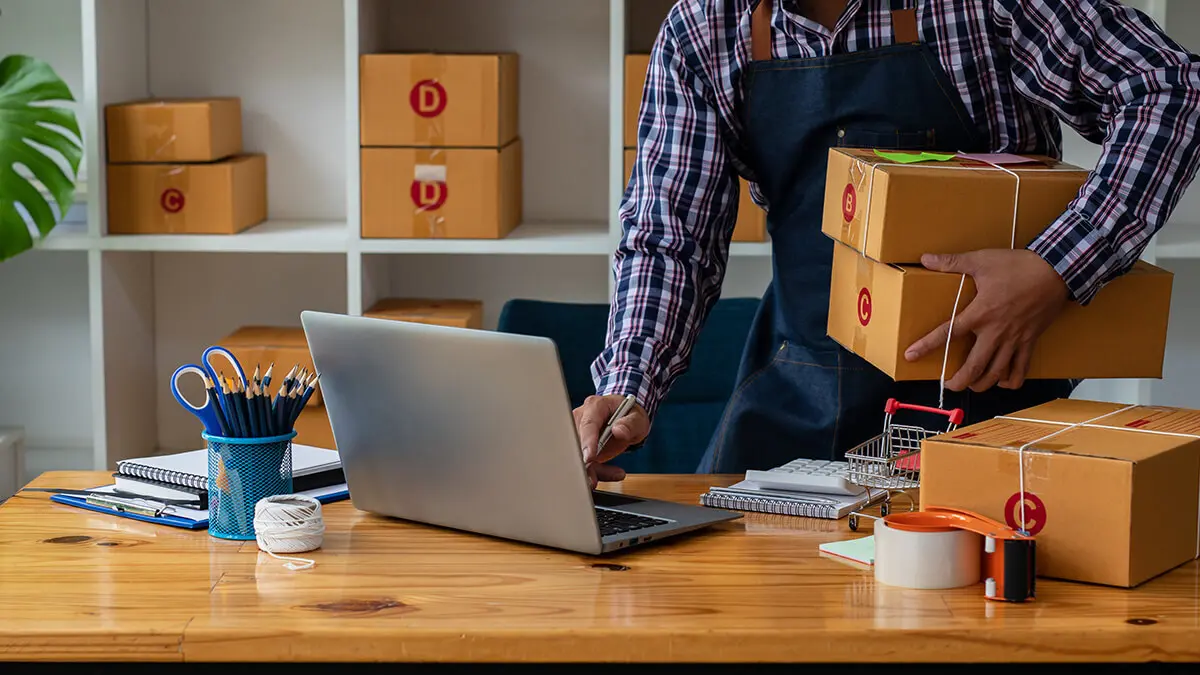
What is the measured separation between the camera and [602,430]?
1.47m

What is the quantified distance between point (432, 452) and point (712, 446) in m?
0.70

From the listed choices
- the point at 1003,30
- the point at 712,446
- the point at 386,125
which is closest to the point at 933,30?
the point at 1003,30

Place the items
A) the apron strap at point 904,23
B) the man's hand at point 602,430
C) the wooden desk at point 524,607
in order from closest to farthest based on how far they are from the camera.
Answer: the wooden desk at point 524,607 < the man's hand at point 602,430 < the apron strap at point 904,23

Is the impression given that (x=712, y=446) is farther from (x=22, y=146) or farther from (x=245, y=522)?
(x=22, y=146)

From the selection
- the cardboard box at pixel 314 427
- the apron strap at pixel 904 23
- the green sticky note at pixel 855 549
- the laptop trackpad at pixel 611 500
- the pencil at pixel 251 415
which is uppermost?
the apron strap at pixel 904 23

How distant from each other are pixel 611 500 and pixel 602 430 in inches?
4.1

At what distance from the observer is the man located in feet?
4.63

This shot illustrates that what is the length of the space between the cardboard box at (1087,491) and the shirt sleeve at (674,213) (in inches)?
20.8

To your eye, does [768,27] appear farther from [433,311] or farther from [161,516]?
[433,311]

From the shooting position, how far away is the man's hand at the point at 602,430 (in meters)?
1.43

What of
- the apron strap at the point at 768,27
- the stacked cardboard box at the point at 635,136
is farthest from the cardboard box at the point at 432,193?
the apron strap at the point at 768,27

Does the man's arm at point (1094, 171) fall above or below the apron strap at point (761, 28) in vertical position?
below

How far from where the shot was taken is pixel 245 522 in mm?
1263

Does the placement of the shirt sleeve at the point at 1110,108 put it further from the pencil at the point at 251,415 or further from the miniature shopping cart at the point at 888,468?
the pencil at the point at 251,415
